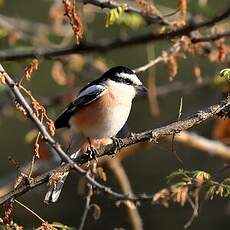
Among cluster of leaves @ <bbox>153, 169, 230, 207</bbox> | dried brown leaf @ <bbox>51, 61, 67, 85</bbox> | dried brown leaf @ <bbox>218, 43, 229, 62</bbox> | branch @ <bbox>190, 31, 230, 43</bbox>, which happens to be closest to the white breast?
dried brown leaf @ <bbox>51, 61, 67, 85</bbox>

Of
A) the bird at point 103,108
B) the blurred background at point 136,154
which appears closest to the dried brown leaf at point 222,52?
the bird at point 103,108

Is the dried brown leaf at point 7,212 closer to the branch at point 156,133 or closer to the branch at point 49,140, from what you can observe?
the branch at point 156,133

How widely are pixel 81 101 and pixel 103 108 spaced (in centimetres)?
14

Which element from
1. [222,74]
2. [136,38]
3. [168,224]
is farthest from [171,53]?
[168,224]

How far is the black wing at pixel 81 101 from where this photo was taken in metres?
4.17

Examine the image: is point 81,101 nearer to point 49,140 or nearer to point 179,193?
point 179,193

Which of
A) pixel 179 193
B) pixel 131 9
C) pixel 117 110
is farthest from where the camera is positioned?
pixel 117 110

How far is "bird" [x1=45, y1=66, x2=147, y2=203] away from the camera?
4109mm

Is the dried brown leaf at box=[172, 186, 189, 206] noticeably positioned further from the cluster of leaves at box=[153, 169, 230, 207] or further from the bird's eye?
the bird's eye

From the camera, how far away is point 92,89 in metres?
4.22

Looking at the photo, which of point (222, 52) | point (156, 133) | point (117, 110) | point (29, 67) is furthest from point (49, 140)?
point (117, 110)

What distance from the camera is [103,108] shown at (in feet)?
13.7

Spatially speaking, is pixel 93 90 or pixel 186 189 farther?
pixel 93 90

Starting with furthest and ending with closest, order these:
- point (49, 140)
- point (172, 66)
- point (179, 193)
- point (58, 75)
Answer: point (58, 75)
point (172, 66)
point (179, 193)
point (49, 140)
